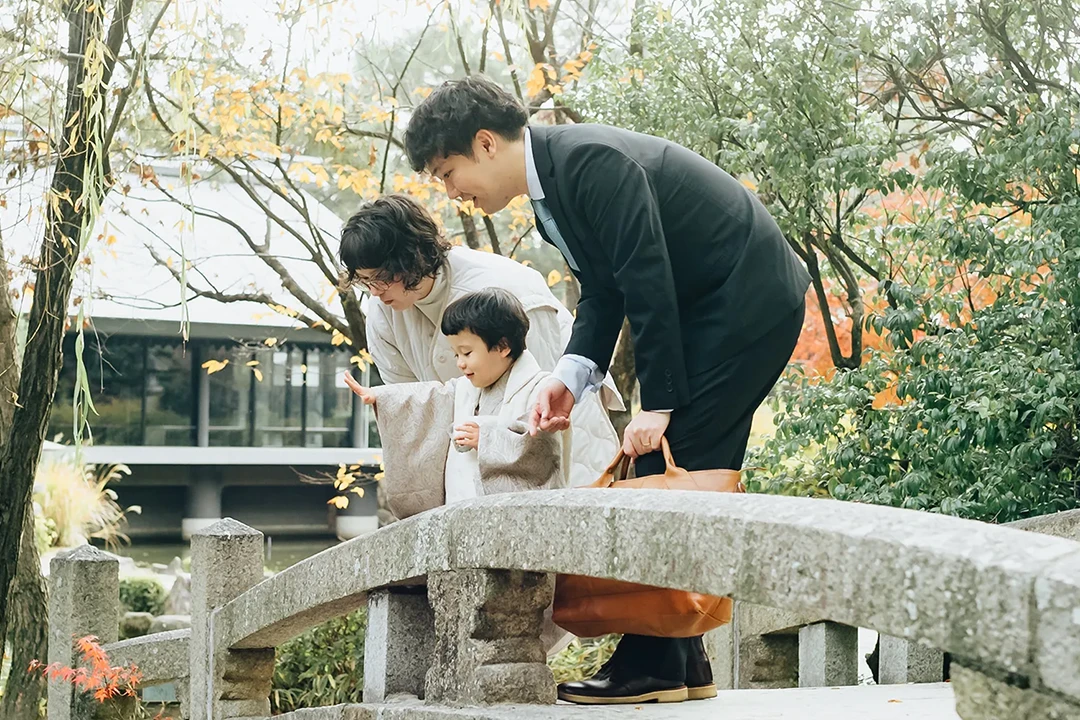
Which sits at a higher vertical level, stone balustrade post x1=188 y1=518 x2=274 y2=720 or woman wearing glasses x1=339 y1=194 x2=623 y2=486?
woman wearing glasses x1=339 y1=194 x2=623 y2=486

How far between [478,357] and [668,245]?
0.74 meters

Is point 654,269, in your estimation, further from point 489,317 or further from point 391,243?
point 391,243

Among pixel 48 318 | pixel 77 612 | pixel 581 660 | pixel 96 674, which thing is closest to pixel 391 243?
pixel 48 318

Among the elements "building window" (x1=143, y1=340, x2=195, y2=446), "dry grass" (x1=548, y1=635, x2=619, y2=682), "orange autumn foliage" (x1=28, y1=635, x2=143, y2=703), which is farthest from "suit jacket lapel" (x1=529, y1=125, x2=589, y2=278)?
"building window" (x1=143, y1=340, x2=195, y2=446)

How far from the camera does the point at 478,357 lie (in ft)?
11.6

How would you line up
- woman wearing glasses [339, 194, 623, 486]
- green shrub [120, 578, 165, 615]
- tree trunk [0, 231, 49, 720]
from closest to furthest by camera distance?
woman wearing glasses [339, 194, 623, 486], tree trunk [0, 231, 49, 720], green shrub [120, 578, 165, 615]

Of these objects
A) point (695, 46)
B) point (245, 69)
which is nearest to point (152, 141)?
point (245, 69)

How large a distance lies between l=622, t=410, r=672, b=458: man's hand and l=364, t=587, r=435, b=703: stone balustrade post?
862mm

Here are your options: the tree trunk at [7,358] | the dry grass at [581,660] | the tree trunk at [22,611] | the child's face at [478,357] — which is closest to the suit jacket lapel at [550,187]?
the child's face at [478,357]

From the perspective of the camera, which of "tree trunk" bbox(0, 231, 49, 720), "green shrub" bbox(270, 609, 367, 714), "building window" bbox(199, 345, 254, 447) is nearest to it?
"tree trunk" bbox(0, 231, 49, 720)

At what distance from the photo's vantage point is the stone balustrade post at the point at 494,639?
2871 mm

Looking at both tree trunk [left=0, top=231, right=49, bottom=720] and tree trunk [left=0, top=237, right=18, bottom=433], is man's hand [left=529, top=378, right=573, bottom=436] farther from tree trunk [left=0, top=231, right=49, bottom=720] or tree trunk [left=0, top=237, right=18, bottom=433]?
tree trunk [left=0, top=231, right=49, bottom=720]

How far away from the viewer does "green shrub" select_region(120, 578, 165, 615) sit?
14.0 m

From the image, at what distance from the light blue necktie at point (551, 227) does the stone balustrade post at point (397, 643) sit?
1044 mm
